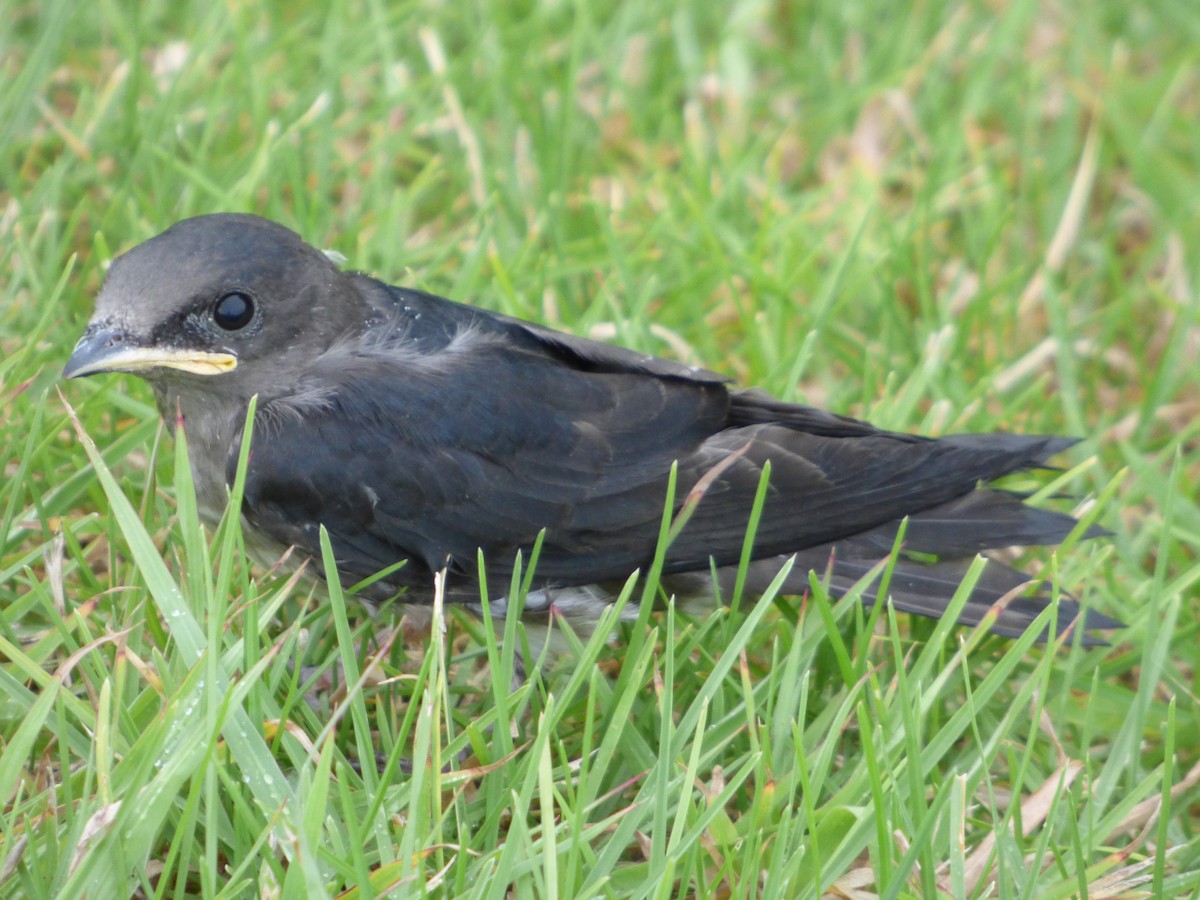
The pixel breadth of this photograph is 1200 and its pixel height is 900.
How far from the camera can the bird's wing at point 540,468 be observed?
296cm

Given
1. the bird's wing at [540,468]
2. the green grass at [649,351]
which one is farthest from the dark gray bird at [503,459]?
the green grass at [649,351]

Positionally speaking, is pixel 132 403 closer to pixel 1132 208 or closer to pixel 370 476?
pixel 370 476

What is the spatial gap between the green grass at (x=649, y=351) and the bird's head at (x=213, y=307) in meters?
0.21

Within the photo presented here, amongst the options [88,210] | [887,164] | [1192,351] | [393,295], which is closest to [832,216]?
[887,164]

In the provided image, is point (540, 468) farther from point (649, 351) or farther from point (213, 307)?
point (649, 351)

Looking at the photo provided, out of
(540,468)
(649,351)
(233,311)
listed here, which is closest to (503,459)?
(540,468)

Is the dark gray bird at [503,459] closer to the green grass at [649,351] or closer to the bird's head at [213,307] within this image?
the bird's head at [213,307]

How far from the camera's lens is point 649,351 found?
3.96 metres

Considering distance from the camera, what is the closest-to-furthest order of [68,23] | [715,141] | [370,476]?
1. [370,476]
2. [68,23]
3. [715,141]

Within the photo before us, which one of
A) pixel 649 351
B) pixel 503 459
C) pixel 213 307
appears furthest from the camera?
pixel 649 351

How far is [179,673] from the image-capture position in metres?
2.49

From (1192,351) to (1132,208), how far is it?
767mm

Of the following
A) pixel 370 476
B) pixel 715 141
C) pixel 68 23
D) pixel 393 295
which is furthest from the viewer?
pixel 715 141

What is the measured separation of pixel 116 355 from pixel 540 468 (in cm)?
84
